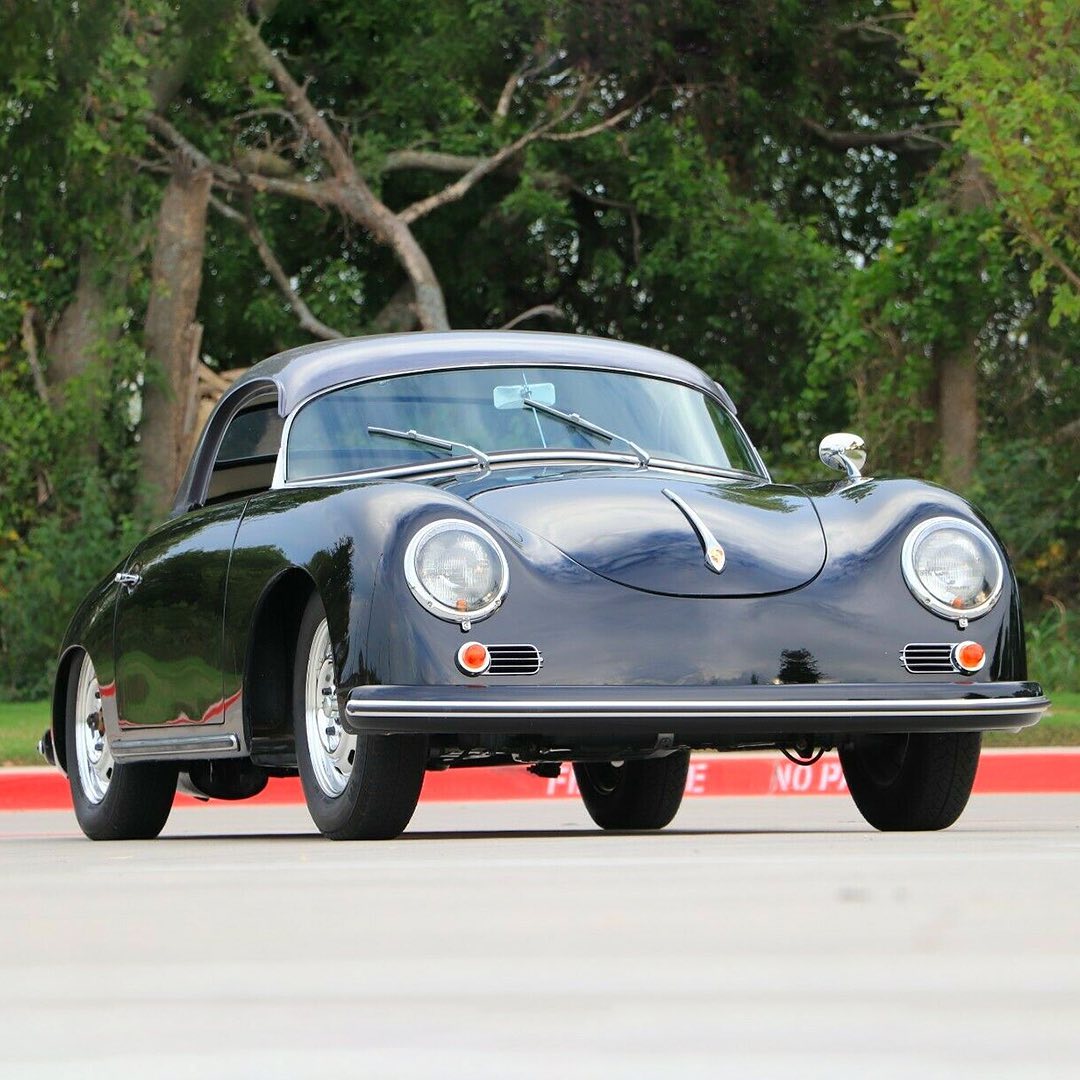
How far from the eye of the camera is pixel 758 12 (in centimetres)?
2673

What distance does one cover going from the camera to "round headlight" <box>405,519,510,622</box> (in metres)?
6.86

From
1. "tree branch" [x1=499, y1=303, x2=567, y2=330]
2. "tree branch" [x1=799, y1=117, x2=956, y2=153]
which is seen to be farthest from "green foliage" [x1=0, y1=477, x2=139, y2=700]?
"tree branch" [x1=799, y1=117, x2=956, y2=153]

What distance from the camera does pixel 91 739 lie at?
9.15 m

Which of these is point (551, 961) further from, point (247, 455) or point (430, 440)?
point (247, 455)

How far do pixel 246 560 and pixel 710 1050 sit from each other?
444cm

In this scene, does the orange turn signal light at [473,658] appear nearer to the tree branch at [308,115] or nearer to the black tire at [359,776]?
the black tire at [359,776]

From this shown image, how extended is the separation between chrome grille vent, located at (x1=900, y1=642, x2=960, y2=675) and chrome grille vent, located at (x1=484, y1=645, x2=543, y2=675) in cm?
106

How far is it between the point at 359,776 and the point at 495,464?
53.2 inches

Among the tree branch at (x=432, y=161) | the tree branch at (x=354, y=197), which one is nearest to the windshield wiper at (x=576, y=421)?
the tree branch at (x=354, y=197)

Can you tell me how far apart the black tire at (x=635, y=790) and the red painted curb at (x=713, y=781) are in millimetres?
2589

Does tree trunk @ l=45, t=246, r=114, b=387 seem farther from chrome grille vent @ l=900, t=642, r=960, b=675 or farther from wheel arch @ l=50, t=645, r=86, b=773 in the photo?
chrome grille vent @ l=900, t=642, r=960, b=675

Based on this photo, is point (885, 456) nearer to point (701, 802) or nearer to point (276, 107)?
point (276, 107)

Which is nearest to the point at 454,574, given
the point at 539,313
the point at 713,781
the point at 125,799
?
the point at 125,799

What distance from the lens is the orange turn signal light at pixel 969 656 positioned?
7.23m
